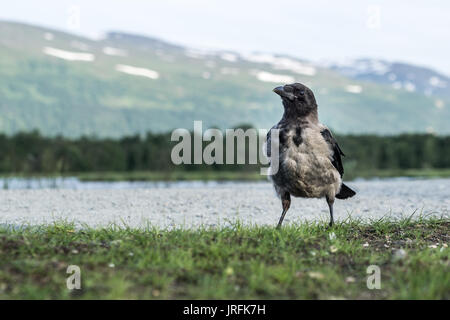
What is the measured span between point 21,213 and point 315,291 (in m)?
11.8

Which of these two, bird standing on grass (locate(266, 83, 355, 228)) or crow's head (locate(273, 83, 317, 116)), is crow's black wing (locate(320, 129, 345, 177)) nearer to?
bird standing on grass (locate(266, 83, 355, 228))

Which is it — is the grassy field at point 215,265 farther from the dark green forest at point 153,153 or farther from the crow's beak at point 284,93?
the dark green forest at point 153,153

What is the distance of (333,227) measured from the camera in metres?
10.1

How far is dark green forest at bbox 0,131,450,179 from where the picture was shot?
174 feet

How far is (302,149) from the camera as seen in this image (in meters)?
9.23

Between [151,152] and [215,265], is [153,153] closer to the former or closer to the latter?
[151,152]

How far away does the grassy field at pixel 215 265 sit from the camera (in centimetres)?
652

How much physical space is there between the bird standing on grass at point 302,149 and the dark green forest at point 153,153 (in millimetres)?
39359

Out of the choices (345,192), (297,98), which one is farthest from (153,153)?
(297,98)

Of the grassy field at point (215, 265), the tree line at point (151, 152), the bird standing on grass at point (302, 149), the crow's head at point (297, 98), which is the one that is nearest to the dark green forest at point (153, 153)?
the tree line at point (151, 152)

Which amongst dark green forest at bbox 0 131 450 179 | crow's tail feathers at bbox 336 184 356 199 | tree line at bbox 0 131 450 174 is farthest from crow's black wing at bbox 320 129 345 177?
tree line at bbox 0 131 450 174

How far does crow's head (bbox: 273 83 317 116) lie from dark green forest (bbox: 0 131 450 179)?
39.6 meters
